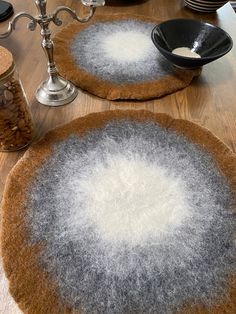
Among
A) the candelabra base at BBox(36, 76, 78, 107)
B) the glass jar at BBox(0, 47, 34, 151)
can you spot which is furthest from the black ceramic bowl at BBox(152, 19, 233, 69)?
the glass jar at BBox(0, 47, 34, 151)

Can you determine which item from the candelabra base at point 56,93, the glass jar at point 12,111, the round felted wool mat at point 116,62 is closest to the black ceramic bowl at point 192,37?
the round felted wool mat at point 116,62

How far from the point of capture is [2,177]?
0.56 meters

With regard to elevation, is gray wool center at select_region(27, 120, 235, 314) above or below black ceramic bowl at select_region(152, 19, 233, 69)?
below

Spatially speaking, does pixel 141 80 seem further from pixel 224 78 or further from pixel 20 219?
pixel 20 219

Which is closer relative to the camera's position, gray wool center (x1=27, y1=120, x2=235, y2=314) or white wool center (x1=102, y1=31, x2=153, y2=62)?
gray wool center (x1=27, y1=120, x2=235, y2=314)

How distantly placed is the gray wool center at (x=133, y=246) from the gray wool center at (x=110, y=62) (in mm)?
261

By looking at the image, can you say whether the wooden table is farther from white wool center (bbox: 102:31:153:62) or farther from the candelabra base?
white wool center (bbox: 102:31:153:62)

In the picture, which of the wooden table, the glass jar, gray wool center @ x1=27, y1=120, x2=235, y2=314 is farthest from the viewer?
the wooden table

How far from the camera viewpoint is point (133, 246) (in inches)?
17.7

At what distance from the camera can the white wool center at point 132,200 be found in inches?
18.4

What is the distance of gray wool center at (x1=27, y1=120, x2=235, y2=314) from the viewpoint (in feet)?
1.33

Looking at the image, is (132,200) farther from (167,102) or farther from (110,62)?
(110,62)

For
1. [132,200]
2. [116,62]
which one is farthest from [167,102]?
[132,200]

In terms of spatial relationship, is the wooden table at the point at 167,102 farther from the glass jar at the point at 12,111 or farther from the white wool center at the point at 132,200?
the white wool center at the point at 132,200
